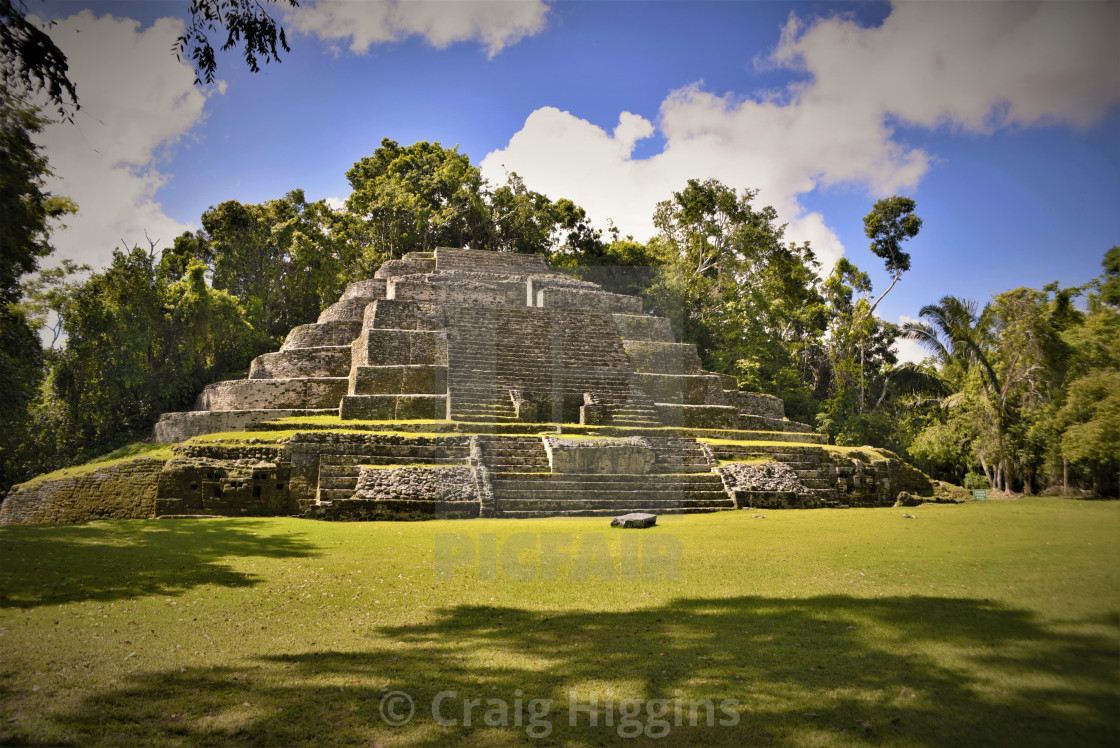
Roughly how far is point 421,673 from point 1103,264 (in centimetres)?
380

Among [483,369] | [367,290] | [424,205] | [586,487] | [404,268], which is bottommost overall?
[586,487]

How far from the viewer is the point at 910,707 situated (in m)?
2.44

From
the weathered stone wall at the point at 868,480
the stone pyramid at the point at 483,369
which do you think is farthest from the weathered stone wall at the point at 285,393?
the weathered stone wall at the point at 868,480

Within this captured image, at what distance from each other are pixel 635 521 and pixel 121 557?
6.37 metres

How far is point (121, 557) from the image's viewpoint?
6.44 meters

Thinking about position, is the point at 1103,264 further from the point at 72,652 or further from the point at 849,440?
the point at 849,440

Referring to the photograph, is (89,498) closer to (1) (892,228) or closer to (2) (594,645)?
(2) (594,645)

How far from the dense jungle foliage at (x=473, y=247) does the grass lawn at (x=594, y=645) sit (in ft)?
3.50

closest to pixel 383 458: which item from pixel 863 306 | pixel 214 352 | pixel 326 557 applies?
pixel 326 557

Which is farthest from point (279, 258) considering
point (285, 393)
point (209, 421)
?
point (209, 421)

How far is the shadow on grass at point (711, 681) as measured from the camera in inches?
78.8

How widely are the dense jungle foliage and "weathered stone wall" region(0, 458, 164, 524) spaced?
1657 millimetres

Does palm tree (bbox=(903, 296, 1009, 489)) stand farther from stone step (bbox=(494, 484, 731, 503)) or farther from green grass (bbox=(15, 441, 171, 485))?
green grass (bbox=(15, 441, 171, 485))

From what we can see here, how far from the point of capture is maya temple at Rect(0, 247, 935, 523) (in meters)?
10.8
